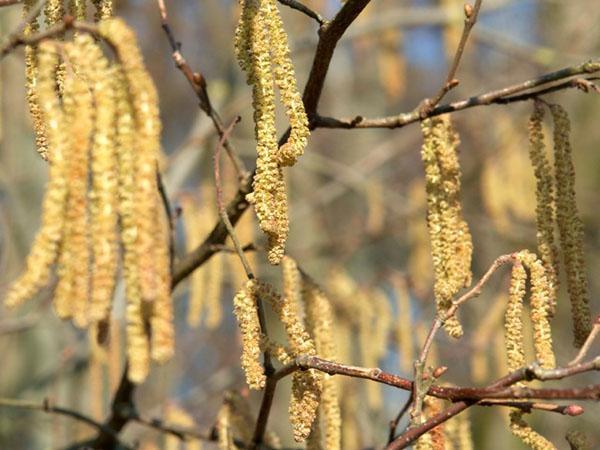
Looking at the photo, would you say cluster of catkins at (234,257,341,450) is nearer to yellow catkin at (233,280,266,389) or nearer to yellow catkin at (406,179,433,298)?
yellow catkin at (233,280,266,389)

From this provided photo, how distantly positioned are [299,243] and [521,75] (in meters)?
2.00

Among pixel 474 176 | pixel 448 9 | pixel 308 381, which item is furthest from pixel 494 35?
pixel 308 381

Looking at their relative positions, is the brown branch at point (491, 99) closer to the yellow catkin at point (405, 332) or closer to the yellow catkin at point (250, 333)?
the yellow catkin at point (250, 333)

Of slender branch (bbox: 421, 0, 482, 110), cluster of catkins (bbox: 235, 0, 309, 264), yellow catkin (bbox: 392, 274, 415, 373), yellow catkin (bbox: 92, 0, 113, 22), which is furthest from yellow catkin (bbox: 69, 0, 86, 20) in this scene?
yellow catkin (bbox: 392, 274, 415, 373)

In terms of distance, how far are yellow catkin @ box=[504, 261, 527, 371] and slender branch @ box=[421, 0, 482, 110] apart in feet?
1.05

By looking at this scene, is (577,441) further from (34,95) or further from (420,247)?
(420,247)

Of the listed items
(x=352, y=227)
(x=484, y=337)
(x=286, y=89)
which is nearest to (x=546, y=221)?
(x=286, y=89)

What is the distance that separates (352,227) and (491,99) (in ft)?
15.2

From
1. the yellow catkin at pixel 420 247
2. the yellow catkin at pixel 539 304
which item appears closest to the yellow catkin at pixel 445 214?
the yellow catkin at pixel 539 304

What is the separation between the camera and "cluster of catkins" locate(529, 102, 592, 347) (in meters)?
1.57

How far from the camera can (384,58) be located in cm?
490

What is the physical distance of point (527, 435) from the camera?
149 centimetres

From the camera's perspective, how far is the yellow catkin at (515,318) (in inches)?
56.6

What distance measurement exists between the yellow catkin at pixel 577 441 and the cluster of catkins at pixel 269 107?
0.59 m
